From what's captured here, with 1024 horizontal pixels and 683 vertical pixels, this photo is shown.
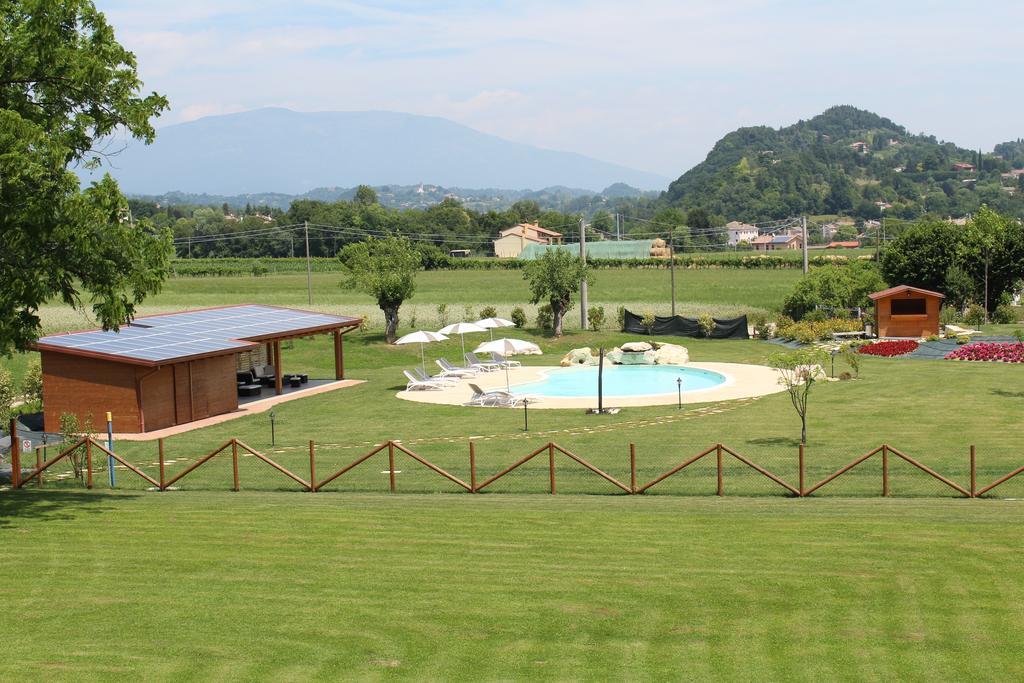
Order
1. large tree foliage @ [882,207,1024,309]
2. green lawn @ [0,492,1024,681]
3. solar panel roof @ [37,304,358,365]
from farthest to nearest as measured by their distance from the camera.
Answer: large tree foliage @ [882,207,1024,309]
solar panel roof @ [37,304,358,365]
green lawn @ [0,492,1024,681]

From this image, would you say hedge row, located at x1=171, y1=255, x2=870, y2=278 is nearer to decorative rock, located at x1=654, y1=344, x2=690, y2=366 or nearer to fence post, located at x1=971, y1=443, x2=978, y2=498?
decorative rock, located at x1=654, y1=344, x2=690, y2=366

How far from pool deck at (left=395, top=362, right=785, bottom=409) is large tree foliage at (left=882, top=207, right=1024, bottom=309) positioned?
19448 mm

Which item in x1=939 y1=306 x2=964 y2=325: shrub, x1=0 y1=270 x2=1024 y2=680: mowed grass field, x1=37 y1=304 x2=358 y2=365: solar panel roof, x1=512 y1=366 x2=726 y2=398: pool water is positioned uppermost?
x1=37 y1=304 x2=358 y2=365: solar panel roof

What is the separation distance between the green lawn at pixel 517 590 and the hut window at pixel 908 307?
32514mm

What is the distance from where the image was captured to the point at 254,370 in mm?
40000

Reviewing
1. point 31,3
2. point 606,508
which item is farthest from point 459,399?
point 31,3

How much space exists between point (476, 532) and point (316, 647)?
17.7ft

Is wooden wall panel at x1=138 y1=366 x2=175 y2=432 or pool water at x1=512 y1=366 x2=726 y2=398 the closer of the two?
wooden wall panel at x1=138 y1=366 x2=175 y2=432

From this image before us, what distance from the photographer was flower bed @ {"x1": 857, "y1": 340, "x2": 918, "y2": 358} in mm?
44812

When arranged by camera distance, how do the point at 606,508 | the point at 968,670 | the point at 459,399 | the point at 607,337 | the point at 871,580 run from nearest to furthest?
the point at 968,670 → the point at 871,580 → the point at 606,508 → the point at 459,399 → the point at 607,337

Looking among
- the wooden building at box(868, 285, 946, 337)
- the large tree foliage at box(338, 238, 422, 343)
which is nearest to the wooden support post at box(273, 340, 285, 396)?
the large tree foliage at box(338, 238, 422, 343)

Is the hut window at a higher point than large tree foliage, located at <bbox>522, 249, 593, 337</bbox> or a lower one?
lower

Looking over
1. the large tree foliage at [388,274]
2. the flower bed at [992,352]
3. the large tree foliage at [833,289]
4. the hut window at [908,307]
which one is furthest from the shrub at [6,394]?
the large tree foliage at [833,289]

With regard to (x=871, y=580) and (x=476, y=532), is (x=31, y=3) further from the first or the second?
(x=871, y=580)
